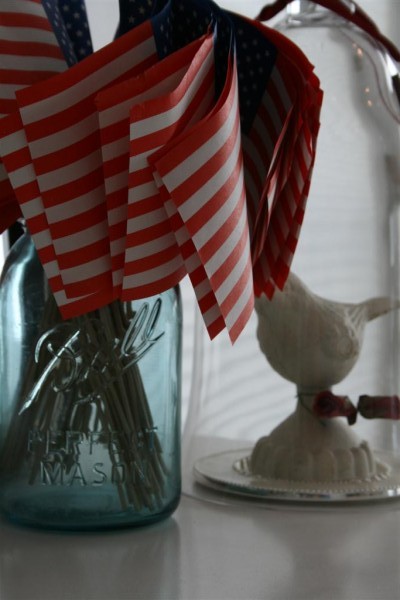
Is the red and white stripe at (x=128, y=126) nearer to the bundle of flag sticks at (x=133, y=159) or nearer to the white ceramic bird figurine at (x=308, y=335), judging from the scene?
the bundle of flag sticks at (x=133, y=159)

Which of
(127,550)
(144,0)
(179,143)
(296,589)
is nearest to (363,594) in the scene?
(296,589)

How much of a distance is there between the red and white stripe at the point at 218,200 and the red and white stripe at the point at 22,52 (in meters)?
0.11

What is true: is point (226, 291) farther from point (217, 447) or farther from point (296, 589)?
point (217, 447)

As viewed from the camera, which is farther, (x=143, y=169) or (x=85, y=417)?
(x=85, y=417)

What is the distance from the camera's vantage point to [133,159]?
0.42 metres

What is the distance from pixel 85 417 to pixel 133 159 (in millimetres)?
192

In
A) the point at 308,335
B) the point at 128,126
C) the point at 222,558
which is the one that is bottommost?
the point at 222,558

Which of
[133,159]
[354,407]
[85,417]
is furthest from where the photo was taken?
[354,407]

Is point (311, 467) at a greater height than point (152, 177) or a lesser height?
lesser

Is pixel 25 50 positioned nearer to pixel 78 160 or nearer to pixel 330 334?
pixel 78 160

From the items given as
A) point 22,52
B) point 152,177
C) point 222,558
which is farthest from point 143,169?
point 222,558

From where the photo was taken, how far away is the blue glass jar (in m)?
0.54

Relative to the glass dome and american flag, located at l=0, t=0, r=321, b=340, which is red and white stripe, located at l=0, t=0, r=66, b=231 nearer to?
american flag, located at l=0, t=0, r=321, b=340

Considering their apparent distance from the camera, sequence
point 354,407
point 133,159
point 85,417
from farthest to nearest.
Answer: point 354,407 → point 85,417 → point 133,159
